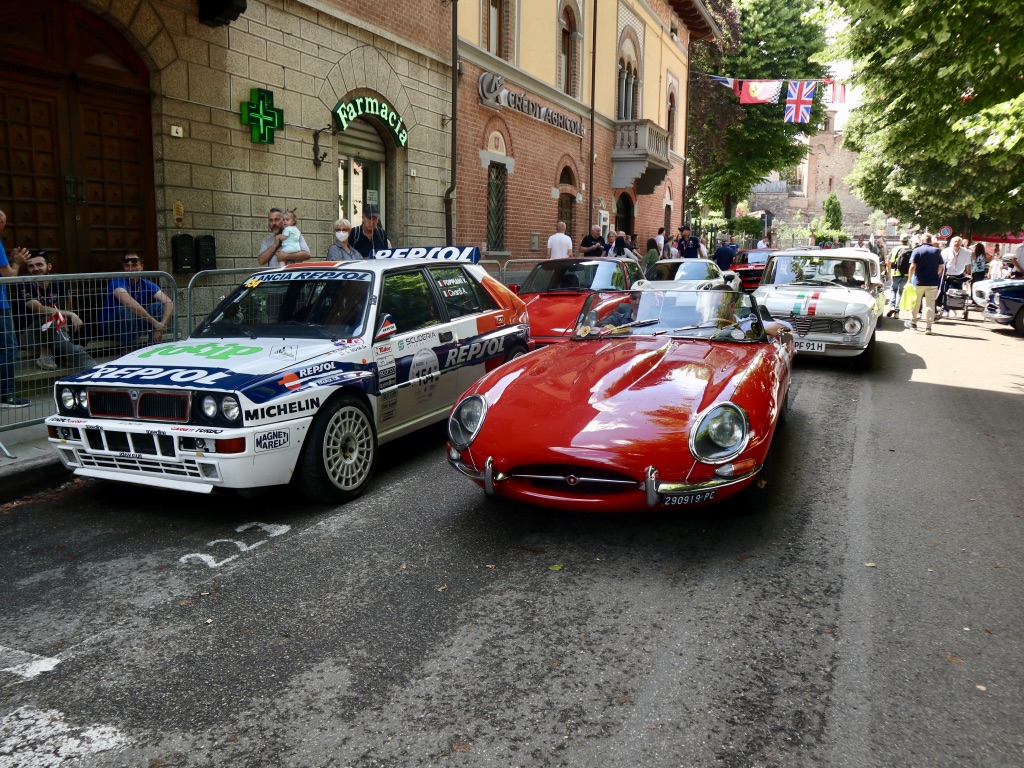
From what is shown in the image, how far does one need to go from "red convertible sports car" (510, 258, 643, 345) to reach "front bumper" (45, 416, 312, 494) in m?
5.64

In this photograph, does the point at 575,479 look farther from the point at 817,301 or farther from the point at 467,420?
the point at 817,301

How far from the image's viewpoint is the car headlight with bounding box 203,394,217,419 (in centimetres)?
461

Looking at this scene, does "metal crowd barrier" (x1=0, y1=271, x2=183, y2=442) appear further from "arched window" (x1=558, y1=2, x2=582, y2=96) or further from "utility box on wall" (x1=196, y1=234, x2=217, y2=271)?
"arched window" (x1=558, y1=2, x2=582, y2=96)

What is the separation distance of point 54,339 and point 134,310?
800 millimetres

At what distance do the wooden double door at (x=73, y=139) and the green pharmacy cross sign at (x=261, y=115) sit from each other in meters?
1.37

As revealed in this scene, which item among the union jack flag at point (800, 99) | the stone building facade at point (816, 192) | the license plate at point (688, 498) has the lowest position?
the license plate at point (688, 498)

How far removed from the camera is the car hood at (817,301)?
10359mm

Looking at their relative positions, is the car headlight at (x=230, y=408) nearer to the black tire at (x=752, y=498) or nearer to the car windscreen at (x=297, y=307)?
the car windscreen at (x=297, y=307)

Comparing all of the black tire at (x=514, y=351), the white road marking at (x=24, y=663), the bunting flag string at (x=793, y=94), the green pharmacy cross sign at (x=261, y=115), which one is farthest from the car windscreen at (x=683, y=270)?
the white road marking at (x=24, y=663)

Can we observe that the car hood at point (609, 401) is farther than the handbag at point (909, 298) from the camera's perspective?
No

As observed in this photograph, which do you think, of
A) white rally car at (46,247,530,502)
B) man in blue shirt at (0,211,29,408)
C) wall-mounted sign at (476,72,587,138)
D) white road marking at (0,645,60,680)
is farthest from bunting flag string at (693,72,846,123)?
white road marking at (0,645,60,680)

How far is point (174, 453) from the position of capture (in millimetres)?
4672

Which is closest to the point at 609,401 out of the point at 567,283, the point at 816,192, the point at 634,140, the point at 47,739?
the point at 47,739

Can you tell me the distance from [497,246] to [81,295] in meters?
12.6
